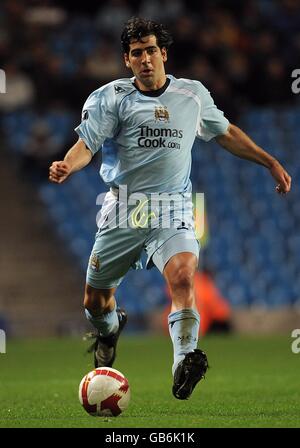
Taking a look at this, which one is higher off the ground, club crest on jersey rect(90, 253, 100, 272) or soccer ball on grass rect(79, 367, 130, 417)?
club crest on jersey rect(90, 253, 100, 272)

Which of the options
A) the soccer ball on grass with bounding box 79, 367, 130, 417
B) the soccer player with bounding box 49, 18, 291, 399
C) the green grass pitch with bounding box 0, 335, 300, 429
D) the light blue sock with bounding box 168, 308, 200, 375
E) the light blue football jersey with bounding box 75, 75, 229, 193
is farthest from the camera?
the light blue football jersey with bounding box 75, 75, 229, 193

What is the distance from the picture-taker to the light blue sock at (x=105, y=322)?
26.9ft

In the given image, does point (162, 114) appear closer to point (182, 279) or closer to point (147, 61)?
point (147, 61)

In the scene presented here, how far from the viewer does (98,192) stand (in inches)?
751

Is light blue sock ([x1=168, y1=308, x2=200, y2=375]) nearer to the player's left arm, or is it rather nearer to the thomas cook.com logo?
the player's left arm

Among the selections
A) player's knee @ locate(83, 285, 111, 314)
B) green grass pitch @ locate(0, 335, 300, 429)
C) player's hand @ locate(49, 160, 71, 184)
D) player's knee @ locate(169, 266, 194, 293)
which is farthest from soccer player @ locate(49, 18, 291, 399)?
green grass pitch @ locate(0, 335, 300, 429)

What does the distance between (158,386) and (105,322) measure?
1.16 meters

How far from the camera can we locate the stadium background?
1781cm

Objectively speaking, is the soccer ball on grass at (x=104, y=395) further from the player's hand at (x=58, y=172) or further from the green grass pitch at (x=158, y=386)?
the player's hand at (x=58, y=172)

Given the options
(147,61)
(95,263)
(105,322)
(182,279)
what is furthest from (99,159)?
(182,279)

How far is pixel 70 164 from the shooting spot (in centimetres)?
681

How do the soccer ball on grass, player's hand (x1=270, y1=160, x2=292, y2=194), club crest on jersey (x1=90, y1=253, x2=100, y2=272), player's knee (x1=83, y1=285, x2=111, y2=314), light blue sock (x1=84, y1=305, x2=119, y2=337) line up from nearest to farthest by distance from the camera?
1. the soccer ball on grass
2. player's hand (x1=270, y1=160, x2=292, y2=194)
3. club crest on jersey (x1=90, y1=253, x2=100, y2=272)
4. player's knee (x1=83, y1=285, x2=111, y2=314)
5. light blue sock (x1=84, y1=305, x2=119, y2=337)

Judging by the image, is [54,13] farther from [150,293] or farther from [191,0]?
[150,293]

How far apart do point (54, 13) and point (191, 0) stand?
285cm
